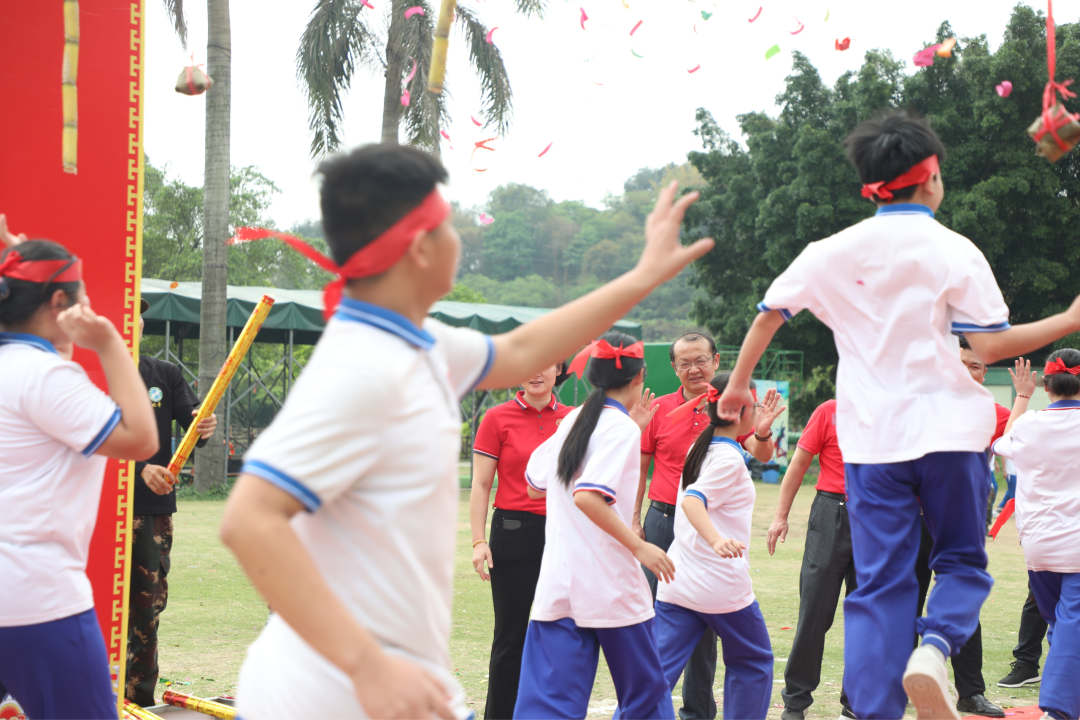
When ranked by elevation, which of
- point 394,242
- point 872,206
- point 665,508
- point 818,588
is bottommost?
point 818,588

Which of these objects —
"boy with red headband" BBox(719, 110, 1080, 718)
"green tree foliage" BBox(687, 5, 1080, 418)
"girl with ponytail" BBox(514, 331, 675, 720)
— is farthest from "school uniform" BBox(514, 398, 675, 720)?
"green tree foliage" BBox(687, 5, 1080, 418)

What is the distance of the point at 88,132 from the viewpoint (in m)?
4.27

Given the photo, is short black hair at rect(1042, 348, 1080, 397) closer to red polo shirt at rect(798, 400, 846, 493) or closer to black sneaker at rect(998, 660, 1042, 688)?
red polo shirt at rect(798, 400, 846, 493)

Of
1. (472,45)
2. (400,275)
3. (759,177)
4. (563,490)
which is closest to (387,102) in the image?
(472,45)

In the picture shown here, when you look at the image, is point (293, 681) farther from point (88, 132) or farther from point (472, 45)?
point (472, 45)

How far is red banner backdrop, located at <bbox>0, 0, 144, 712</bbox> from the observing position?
4129 mm

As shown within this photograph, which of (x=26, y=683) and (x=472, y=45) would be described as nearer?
(x=26, y=683)

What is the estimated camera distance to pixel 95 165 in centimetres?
429

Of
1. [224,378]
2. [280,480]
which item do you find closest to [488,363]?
[280,480]

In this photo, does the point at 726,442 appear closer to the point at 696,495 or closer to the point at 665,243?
the point at 696,495

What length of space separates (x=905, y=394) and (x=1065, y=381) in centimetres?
275

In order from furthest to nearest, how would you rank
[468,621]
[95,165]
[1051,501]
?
[468,621] → [1051,501] → [95,165]

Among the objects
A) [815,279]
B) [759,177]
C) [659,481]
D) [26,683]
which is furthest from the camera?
[759,177]

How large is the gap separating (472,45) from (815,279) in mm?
15401
